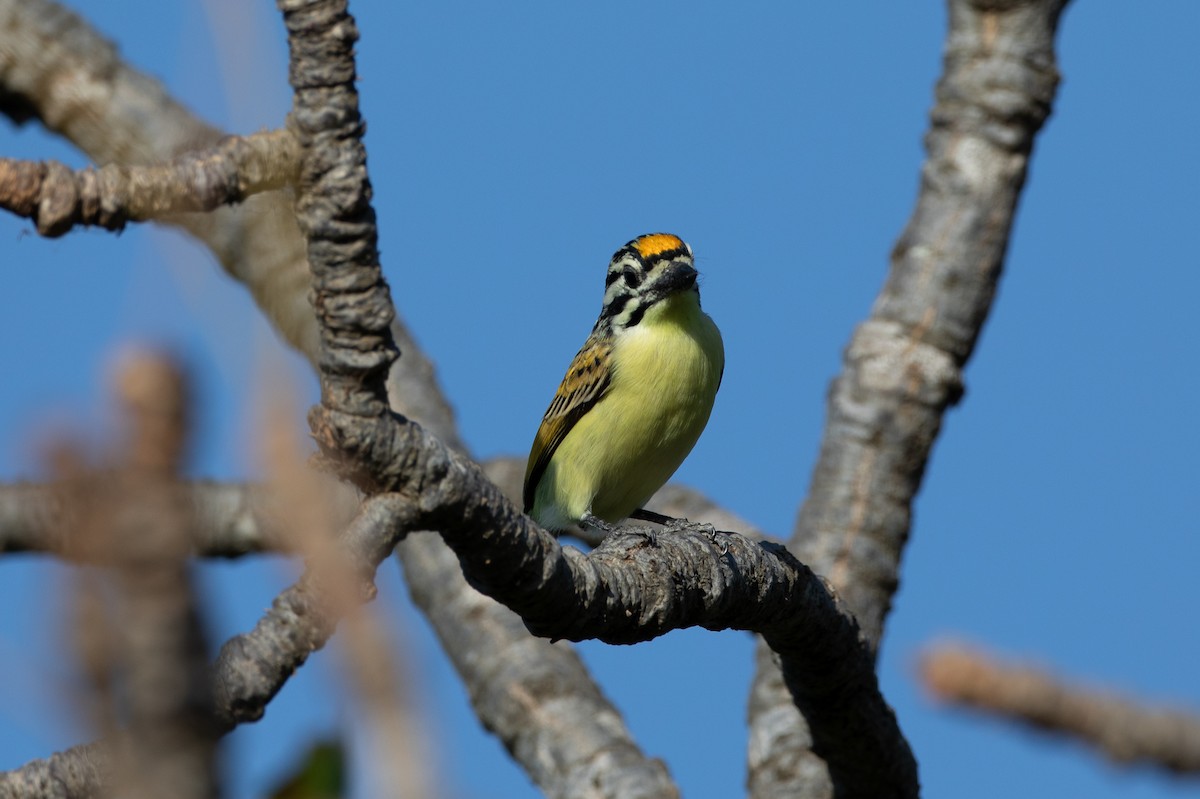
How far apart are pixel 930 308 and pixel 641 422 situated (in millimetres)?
1743

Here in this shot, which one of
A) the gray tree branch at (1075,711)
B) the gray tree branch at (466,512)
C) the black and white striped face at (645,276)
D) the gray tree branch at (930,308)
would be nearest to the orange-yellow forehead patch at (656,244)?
the black and white striped face at (645,276)

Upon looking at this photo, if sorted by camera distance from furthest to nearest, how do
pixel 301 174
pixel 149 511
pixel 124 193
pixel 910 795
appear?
pixel 910 795, pixel 301 174, pixel 124 193, pixel 149 511

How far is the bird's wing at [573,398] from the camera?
27.2 ft

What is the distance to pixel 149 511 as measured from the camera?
116 cm

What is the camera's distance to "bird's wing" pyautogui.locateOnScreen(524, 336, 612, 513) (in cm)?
828

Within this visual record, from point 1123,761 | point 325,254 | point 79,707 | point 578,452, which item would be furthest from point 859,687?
point 79,707

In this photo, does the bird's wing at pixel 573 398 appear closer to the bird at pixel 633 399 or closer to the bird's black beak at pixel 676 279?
the bird at pixel 633 399

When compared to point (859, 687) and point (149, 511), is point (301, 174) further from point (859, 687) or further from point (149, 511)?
point (859, 687)

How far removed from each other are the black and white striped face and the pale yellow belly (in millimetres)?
186

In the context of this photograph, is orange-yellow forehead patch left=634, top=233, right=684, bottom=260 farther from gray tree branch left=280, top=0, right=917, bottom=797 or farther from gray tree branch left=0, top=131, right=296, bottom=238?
gray tree branch left=0, top=131, right=296, bottom=238

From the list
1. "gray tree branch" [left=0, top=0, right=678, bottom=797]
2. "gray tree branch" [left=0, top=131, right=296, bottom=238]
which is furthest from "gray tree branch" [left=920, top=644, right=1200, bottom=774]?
"gray tree branch" [left=0, top=0, right=678, bottom=797]

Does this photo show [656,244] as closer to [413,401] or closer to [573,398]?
[573,398]

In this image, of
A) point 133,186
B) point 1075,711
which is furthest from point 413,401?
point 1075,711

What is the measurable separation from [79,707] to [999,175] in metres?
7.45
